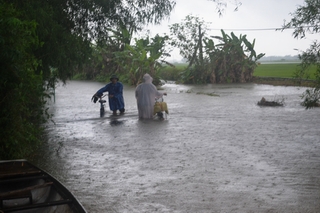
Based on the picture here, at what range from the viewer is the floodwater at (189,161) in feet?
26.3

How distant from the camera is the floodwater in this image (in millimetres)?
8023

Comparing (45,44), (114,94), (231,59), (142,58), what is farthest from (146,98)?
(231,59)

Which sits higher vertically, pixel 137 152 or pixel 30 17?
pixel 30 17

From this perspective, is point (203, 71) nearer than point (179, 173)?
No

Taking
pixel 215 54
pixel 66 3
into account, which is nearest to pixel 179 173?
pixel 66 3

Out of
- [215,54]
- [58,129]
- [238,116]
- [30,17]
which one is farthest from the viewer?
[215,54]

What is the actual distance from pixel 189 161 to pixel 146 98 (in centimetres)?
755

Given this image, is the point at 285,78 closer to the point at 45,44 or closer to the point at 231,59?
the point at 231,59

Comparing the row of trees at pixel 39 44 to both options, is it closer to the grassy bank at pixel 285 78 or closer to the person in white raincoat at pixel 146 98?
the person in white raincoat at pixel 146 98

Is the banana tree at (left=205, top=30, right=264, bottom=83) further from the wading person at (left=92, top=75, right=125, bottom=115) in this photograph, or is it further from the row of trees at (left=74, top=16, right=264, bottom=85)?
the wading person at (left=92, top=75, right=125, bottom=115)

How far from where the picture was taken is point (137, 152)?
1220 centimetres

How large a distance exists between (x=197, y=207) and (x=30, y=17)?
5.70 meters

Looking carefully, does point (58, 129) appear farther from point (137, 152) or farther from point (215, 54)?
point (215, 54)

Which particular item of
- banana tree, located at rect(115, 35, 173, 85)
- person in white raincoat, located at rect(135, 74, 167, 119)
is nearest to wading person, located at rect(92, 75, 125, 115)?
person in white raincoat, located at rect(135, 74, 167, 119)
